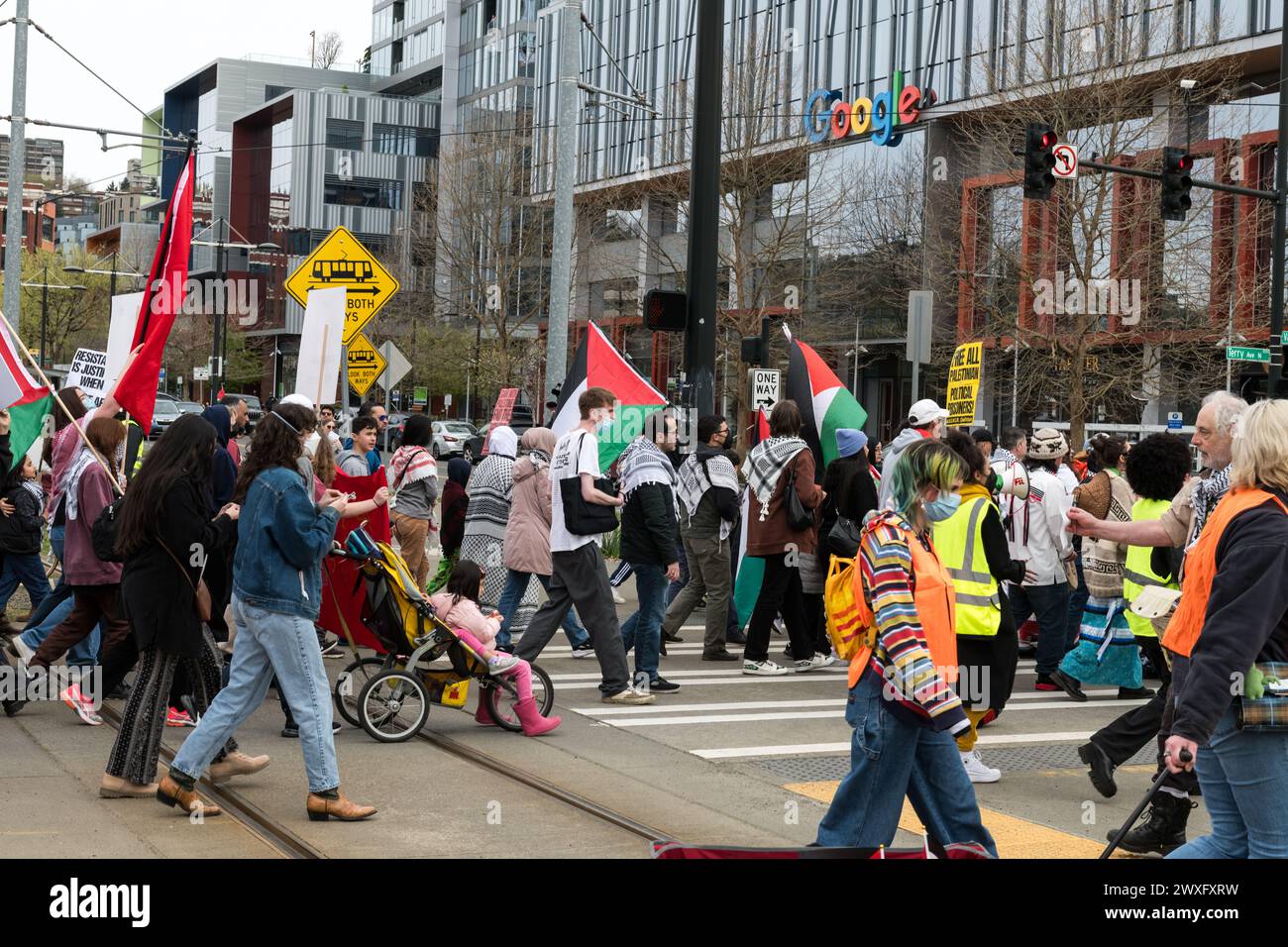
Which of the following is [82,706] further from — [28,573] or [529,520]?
[529,520]

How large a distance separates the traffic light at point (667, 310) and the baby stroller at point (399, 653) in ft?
20.3

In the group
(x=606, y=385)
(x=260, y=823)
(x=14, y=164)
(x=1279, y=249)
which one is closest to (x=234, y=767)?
(x=260, y=823)

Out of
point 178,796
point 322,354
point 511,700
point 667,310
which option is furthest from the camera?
point 667,310

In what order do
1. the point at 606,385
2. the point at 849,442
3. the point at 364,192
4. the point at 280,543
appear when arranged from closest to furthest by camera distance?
the point at 280,543 < the point at 849,442 < the point at 606,385 < the point at 364,192

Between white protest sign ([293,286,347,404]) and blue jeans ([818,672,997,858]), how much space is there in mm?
8439

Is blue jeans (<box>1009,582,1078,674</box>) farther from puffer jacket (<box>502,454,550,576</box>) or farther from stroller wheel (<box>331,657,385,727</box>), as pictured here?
stroller wheel (<box>331,657,385,727</box>)

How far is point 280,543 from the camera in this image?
6.88 metres

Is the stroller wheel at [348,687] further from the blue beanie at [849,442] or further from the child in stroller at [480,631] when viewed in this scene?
the blue beanie at [849,442]

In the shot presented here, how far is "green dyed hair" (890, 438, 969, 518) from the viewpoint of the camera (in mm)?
5914

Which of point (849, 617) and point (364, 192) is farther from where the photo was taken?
point (364, 192)

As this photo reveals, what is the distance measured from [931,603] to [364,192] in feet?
298

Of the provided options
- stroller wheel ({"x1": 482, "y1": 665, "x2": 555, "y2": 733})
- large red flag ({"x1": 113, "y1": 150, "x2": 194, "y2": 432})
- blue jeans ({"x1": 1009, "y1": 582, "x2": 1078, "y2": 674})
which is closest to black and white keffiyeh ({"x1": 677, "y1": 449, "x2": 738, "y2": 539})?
blue jeans ({"x1": 1009, "y1": 582, "x2": 1078, "y2": 674})

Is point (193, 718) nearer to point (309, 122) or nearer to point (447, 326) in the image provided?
point (447, 326)
